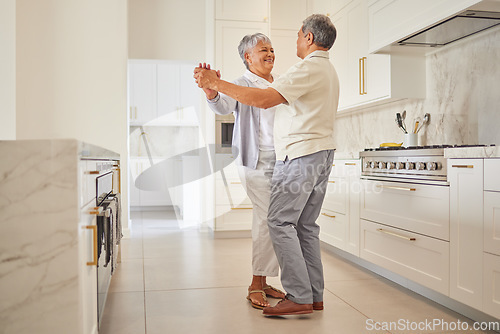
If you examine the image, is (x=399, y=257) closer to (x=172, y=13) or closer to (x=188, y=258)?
(x=188, y=258)

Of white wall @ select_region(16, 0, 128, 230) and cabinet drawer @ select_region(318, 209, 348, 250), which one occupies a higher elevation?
white wall @ select_region(16, 0, 128, 230)

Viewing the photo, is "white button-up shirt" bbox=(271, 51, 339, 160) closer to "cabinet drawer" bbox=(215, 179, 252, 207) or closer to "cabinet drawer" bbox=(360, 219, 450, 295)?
"cabinet drawer" bbox=(360, 219, 450, 295)

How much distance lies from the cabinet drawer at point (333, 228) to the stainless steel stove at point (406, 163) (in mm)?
512

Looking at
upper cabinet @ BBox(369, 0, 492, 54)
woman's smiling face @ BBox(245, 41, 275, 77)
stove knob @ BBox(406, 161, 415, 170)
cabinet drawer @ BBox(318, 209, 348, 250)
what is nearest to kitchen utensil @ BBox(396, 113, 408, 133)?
upper cabinet @ BBox(369, 0, 492, 54)

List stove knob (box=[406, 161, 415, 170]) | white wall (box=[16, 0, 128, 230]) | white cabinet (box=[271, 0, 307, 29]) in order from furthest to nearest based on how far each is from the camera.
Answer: white cabinet (box=[271, 0, 307, 29]) < white wall (box=[16, 0, 128, 230]) < stove knob (box=[406, 161, 415, 170])

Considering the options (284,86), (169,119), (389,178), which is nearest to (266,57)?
(284,86)

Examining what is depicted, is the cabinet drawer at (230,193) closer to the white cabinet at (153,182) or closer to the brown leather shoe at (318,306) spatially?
the brown leather shoe at (318,306)

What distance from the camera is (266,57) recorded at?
2562 mm

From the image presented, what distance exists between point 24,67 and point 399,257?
391 centimetres

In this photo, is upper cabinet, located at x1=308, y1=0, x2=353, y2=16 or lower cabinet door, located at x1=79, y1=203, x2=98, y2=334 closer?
Answer: lower cabinet door, located at x1=79, y1=203, x2=98, y2=334

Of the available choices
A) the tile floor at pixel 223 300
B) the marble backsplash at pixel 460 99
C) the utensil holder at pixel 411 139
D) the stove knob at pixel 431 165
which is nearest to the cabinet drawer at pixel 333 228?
the tile floor at pixel 223 300

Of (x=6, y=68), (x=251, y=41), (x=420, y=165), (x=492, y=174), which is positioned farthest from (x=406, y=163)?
(x=6, y=68)

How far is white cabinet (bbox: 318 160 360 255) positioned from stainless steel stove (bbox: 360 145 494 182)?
0.65 ft

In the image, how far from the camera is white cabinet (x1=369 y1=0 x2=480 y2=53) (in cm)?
263
